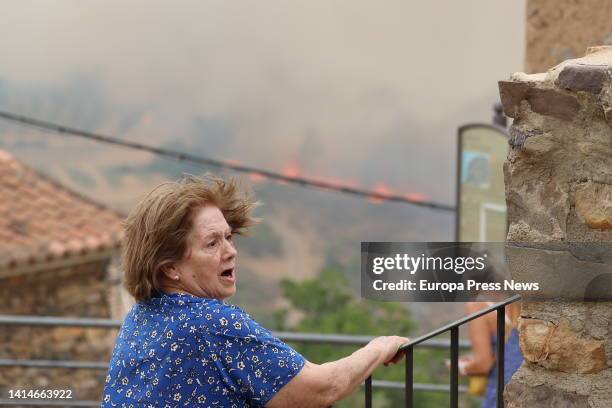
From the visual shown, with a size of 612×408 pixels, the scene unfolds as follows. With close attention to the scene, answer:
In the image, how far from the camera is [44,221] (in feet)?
41.1

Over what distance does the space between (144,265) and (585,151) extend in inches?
37.3

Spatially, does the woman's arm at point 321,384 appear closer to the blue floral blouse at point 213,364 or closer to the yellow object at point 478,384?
the blue floral blouse at point 213,364

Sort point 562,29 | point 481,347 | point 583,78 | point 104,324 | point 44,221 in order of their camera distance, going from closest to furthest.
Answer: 1. point 583,78
2. point 481,347
3. point 104,324
4. point 562,29
5. point 44,221

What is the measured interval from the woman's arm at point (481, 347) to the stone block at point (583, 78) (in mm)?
1990

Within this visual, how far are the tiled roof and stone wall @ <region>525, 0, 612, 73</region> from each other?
22.8 ft

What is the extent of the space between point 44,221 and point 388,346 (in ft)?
34.6

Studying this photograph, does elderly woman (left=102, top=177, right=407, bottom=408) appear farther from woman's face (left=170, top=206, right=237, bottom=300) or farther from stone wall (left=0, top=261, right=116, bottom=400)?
stone wall (left=0, top=261, right=116, bottom=400)

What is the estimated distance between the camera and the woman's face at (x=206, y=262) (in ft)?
7.80

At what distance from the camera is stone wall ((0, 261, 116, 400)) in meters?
11.5

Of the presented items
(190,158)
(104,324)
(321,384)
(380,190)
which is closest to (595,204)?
(321,384)

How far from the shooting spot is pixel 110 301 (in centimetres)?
1245

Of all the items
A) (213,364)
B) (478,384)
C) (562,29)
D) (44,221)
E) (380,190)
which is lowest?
(478,384)

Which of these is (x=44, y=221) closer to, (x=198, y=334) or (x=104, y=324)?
(x=104, y=324)

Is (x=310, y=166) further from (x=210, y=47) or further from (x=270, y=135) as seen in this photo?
(x=210, y=47)
